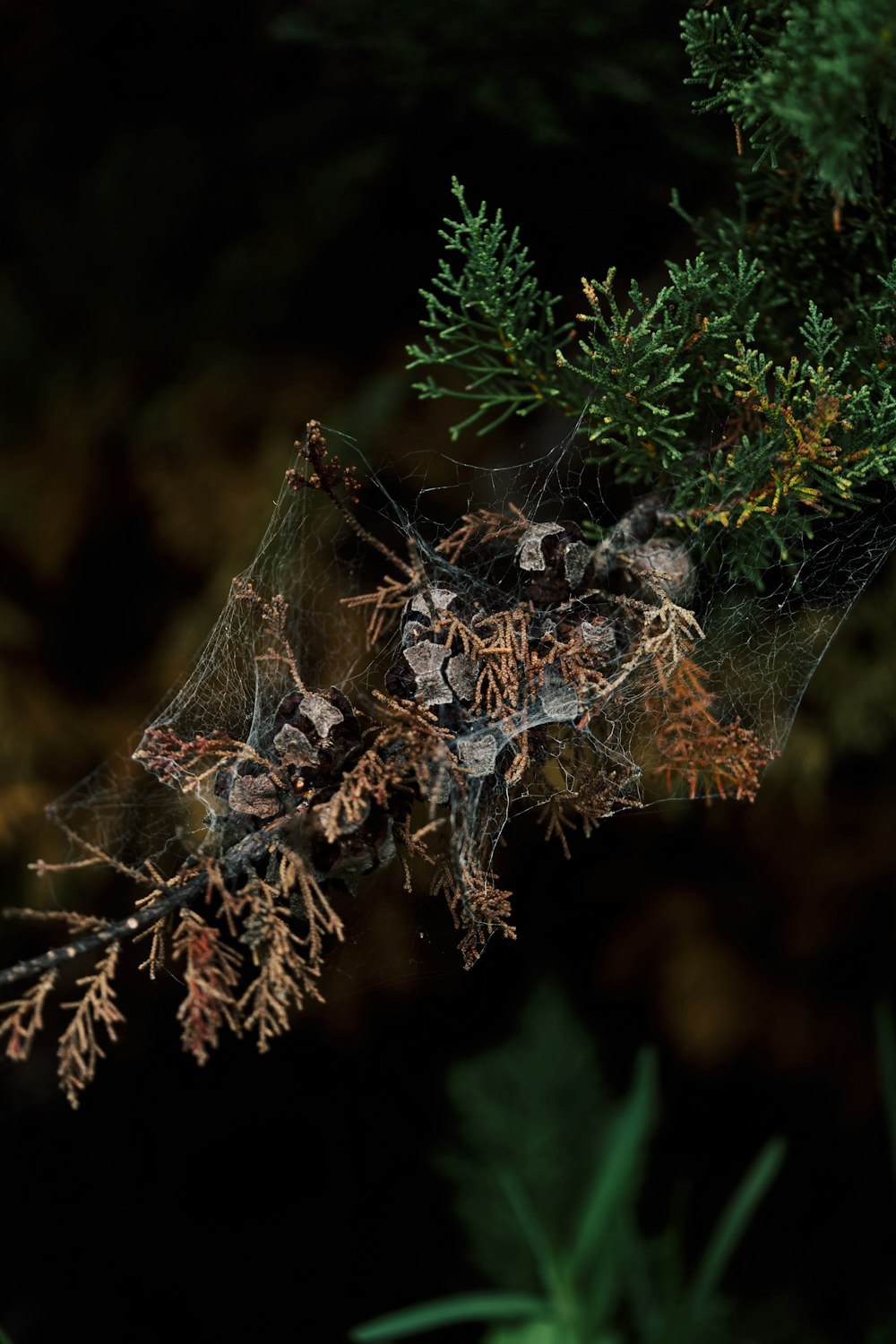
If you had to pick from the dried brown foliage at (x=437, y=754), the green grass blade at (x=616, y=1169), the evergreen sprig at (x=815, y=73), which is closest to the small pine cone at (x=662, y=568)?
the dried brown foliage at (x=437, y=754)

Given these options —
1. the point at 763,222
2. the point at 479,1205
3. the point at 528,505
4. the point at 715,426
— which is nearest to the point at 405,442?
the point at 528,505

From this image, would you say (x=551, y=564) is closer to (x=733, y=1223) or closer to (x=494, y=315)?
(x=494, y=315)

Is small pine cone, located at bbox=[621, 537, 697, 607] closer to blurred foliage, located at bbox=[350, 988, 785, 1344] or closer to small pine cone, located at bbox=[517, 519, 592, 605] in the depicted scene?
small pine cone, located at bbox=[517, 519, 592, 605]

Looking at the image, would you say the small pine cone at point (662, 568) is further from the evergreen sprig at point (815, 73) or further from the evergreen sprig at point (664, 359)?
the evergreen sprig at point (815, 73)

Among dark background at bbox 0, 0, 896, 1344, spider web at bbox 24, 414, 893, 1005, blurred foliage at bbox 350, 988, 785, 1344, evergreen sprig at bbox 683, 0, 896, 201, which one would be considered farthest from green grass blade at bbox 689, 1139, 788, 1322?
evergreen sprig at bbox 683, 0, 896, 201

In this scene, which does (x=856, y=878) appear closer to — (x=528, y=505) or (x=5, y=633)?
(x=528, y=505)

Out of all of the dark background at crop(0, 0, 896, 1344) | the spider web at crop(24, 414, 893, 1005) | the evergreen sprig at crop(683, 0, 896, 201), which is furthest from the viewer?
the dark background at crop(0, 0, 896, 1344)
